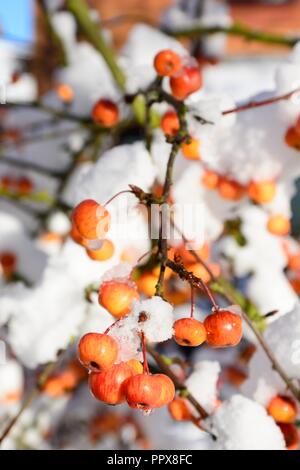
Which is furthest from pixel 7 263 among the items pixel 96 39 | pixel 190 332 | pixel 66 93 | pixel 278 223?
pixel 190 332

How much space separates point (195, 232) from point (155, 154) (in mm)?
196

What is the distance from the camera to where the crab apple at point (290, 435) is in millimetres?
946

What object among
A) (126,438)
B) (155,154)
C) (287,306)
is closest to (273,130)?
(155,154)

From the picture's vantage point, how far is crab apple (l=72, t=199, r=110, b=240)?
0.77 m

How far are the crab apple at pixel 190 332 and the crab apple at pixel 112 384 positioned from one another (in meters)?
Answer: 0.09

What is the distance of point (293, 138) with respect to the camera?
1.08m

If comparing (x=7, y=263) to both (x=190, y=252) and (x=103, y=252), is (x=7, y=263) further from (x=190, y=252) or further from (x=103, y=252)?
(x=190, y=252)

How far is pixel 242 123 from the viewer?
1.19 meters

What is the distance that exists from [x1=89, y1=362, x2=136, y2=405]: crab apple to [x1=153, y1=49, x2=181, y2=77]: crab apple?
56 centimetres

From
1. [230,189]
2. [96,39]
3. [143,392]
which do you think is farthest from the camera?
[96,39]

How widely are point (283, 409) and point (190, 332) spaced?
1.03 feet
